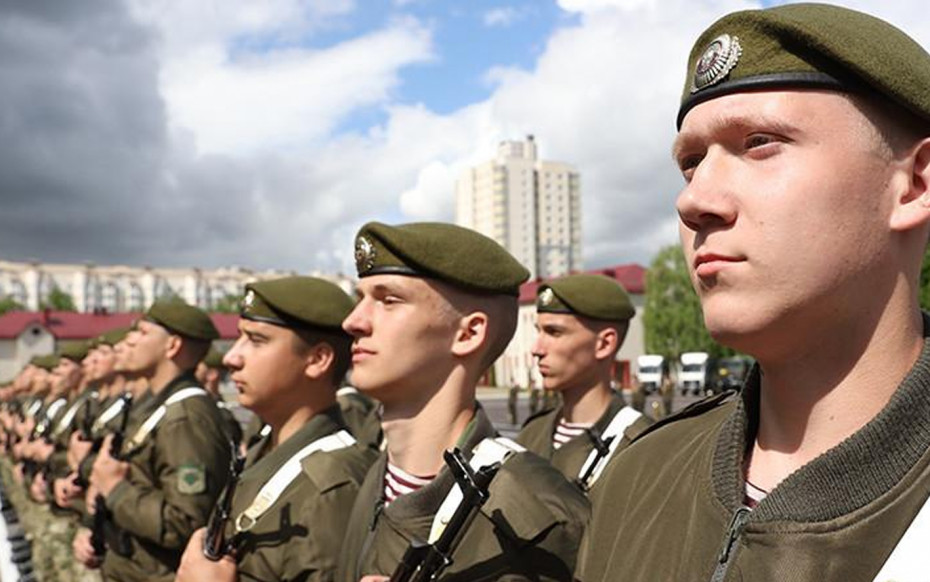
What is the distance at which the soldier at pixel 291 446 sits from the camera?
13.0ft

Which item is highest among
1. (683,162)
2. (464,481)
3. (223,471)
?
(683,162)

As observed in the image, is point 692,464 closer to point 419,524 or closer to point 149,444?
point 419,524

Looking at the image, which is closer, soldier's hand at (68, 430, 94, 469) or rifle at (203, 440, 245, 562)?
rifle at (203, 440, 245, 562)

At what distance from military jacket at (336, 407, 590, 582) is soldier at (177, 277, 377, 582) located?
602 mm

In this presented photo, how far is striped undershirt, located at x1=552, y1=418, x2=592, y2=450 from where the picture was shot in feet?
19.1

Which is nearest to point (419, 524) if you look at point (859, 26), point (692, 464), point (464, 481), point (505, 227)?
point (464, 481)

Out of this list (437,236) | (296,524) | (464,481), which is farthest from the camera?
(296,524)

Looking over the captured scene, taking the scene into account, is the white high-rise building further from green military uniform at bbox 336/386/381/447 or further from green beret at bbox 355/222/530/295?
green beret at bbox 355/222/530/295

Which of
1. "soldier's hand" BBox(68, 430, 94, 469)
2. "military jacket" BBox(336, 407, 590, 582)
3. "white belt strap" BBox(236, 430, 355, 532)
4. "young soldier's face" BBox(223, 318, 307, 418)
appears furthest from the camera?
"soldier's hand" BBox(68, 430, 94, 469)

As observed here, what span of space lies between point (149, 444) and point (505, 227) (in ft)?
445

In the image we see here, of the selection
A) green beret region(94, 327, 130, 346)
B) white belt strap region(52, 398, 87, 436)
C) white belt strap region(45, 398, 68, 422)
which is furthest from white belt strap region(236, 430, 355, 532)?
white belt strap region(45, 398, 68, 422)

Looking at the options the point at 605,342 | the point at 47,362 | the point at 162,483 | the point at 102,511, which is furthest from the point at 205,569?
the point at 47,362

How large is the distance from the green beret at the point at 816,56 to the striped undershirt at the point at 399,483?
2.15m

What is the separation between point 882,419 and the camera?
1.48 m
